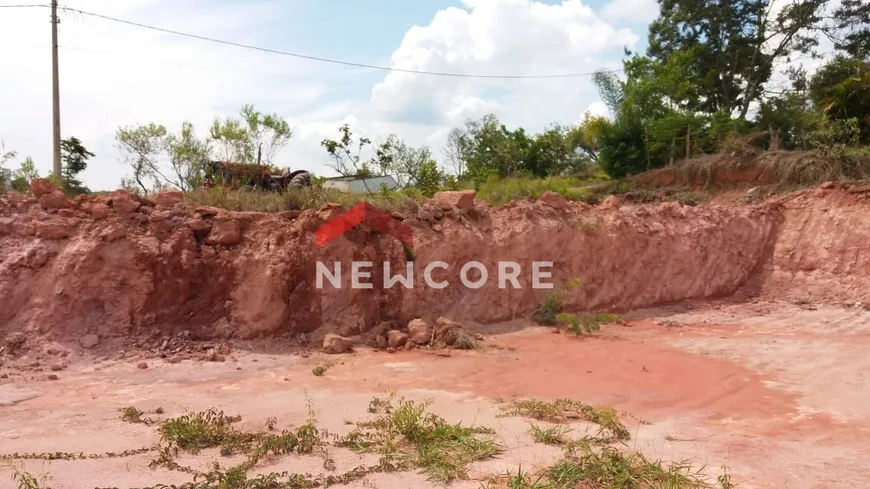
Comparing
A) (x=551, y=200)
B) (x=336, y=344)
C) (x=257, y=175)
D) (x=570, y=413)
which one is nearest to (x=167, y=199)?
(x=336, y=344)

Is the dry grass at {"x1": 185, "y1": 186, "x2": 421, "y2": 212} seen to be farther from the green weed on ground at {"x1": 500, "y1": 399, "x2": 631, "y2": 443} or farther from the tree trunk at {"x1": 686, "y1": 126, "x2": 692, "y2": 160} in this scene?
the tree trunk at {"x1": 686, "y1": 126, "x2": 692, "y2": 160}

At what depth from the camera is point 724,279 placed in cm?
1020

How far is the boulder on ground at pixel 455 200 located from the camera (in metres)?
8.22

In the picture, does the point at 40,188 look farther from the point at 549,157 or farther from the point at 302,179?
the point at 549,157

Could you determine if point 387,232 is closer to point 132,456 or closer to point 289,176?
point 289,176

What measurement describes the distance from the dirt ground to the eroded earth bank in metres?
0.03

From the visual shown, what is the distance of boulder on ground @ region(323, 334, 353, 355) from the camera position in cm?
643

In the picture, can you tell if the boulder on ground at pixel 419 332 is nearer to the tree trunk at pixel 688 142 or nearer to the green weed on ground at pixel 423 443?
the green weed on ground at pixel 423 443

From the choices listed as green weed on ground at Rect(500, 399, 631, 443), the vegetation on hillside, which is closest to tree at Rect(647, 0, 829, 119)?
the vegetation on hillside

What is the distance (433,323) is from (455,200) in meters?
1.84

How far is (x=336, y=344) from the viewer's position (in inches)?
254

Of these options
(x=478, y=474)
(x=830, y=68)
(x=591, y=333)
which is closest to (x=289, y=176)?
(x=591, y=333)

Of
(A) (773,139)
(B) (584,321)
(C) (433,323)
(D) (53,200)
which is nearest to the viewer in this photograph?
(D) (53,200)

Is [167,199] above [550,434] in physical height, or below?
above
